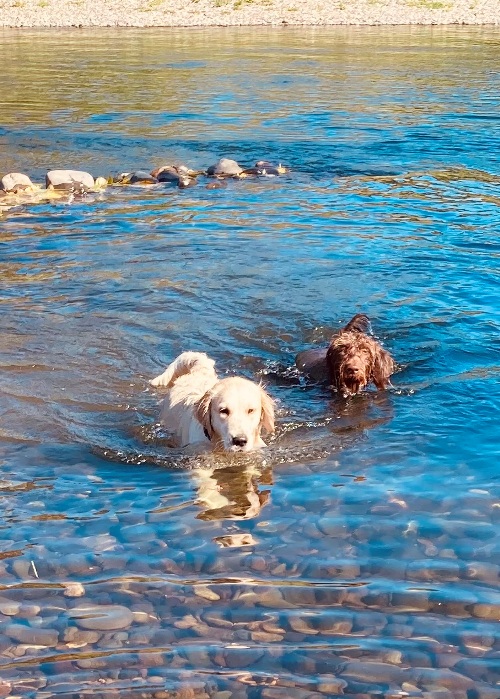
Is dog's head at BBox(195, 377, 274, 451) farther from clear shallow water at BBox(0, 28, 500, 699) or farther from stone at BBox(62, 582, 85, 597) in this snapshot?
stone at BBox(62, 582, 85, 597)

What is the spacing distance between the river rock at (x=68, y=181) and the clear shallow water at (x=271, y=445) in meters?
0.50

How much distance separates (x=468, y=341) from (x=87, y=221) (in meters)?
6.70

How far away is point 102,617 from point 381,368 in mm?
3911

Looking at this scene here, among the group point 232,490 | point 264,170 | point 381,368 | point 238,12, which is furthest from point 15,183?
point 238,12

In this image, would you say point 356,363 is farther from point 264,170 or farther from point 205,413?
point 264,170

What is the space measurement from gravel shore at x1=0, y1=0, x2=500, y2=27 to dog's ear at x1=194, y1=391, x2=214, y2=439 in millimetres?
44206

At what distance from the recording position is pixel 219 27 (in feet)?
157

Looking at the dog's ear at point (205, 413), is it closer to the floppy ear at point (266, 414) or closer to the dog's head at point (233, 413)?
the dog's head at point (233, 413)

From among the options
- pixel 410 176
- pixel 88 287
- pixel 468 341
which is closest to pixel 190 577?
pixel 468 341

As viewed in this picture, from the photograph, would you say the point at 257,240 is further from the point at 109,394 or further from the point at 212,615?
the point at 212,615

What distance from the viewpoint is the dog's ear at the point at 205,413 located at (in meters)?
6.77

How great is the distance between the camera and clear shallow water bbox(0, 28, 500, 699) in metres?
4.66

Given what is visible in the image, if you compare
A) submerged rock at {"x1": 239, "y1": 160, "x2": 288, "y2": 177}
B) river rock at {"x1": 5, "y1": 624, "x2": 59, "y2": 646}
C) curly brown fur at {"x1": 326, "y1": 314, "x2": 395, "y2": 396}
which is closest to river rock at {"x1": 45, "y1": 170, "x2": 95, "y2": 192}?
submerged rock at {"x1": 239, "y1": 160, "x2": 288, "y2": 177}

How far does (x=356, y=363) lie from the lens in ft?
26.1
